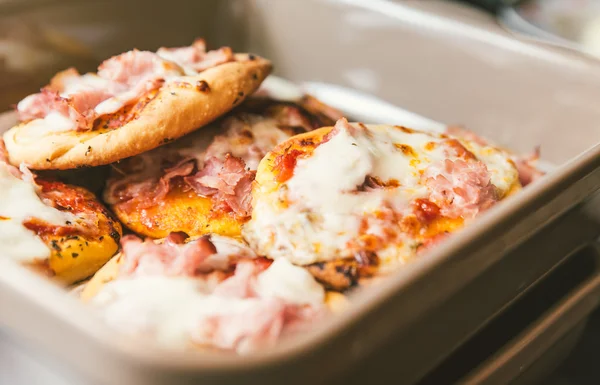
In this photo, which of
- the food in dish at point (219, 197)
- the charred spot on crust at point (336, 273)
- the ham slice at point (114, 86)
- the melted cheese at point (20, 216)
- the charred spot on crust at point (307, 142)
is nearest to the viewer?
the food in dish at point (219, 197)

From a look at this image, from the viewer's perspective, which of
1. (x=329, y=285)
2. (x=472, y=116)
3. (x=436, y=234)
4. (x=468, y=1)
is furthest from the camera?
(x=468, y=1)

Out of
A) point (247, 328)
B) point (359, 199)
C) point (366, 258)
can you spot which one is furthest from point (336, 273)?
point (247, 328)

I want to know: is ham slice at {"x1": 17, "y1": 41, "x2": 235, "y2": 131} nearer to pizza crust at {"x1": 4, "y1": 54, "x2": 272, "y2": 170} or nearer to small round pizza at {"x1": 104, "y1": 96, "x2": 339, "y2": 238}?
→ pizza crust at {"x1": 4, "y1": 54, "x2": 272, "y2": 170}

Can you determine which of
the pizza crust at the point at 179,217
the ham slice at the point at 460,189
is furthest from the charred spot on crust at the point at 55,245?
the ham slice at the point at 460,189

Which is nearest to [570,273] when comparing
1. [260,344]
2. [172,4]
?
[260,344]

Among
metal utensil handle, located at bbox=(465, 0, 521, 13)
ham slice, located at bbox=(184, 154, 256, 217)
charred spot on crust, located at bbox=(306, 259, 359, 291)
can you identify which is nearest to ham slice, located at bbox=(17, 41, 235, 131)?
ham slice, located at bbox=(184, 154, 256, 217)

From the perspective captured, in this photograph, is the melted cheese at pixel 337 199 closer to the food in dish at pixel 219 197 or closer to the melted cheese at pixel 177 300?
the food in dish at pixel 219 197

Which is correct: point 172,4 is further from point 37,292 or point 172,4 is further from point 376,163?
point 37,292
